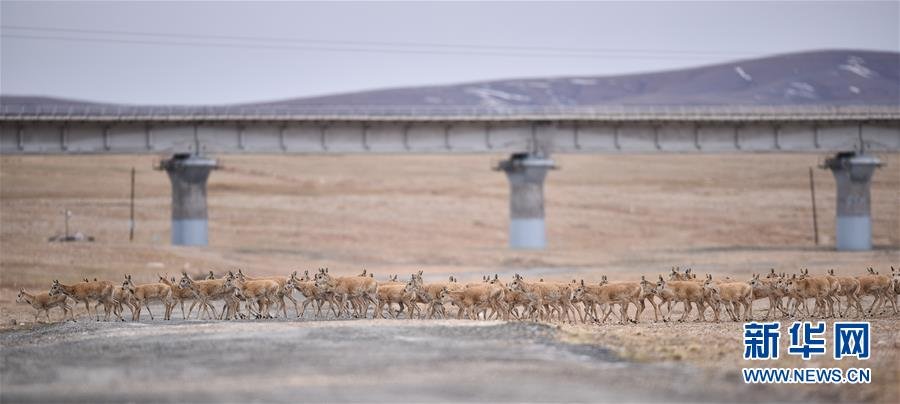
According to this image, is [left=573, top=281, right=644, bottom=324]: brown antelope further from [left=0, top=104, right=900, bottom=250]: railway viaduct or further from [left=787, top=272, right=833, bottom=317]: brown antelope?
[left=0, top=104, right=900, bottom=250]: railway viaduct

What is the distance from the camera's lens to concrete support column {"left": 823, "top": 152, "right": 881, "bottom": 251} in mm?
79875

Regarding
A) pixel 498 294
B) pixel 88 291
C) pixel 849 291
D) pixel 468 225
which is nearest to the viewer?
pixel 498 294

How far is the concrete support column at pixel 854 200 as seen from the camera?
79875mm

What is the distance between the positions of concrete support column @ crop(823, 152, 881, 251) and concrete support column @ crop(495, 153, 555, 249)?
17083 millimetres

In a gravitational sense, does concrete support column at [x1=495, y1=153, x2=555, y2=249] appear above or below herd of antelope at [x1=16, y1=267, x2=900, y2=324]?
above

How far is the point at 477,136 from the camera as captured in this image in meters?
79.9

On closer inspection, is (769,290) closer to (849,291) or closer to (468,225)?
(849,291)

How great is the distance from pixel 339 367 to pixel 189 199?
56190 millimetres

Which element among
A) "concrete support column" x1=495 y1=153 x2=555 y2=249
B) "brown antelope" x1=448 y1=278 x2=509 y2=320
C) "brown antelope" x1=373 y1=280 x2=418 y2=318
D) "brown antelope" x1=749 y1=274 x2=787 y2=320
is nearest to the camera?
"brown antelope" x1=448 y1=278 x2=509 y2=320

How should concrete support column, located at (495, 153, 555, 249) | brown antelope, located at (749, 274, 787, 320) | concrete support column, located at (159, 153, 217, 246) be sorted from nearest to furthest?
brown antelope, located at (749, 274, 787, 320) → concrete support column, located at (159, 153, 217, 246) → concrete support column, located at (495, 153, 555, 249)

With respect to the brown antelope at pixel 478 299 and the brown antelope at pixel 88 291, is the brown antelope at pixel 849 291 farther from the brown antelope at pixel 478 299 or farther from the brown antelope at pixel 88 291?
the brown antelope at pixel 88 291

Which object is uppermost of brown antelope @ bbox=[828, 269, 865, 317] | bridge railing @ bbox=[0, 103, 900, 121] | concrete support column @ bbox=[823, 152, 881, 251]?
bridge railing @ bbox=[0, 103, 900, 121]

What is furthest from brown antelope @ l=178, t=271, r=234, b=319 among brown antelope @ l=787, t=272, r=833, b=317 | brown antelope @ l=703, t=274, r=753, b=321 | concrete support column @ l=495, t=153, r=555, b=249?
concrete support column @ l=495, t=153, r=555, b=249

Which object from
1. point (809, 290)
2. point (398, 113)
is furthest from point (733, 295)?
point (398, 113)
